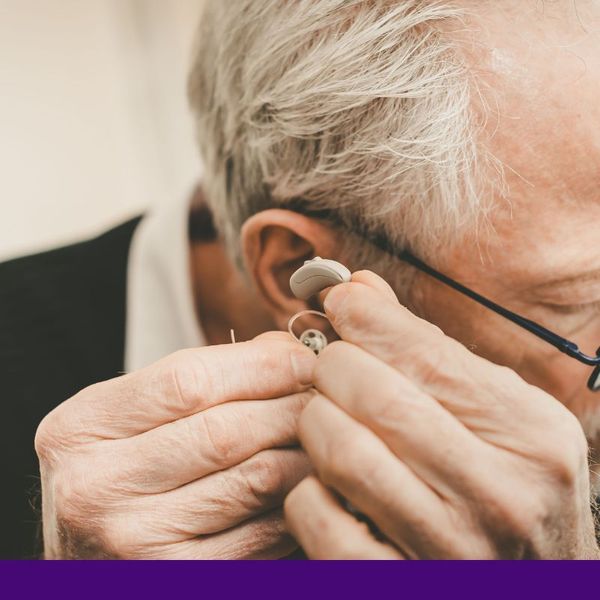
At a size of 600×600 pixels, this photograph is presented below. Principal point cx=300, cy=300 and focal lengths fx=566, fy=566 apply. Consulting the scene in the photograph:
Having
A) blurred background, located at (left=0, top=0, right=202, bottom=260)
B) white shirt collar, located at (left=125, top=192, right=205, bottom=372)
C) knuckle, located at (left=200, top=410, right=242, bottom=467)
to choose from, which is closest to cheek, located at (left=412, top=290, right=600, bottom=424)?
knuckle, located at (left=200, top=410, right=242, bottom=467)

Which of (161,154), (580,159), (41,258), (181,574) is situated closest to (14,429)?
(41,258)

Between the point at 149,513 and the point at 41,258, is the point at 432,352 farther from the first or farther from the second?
the point at 41,258

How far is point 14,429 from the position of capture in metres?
1.30

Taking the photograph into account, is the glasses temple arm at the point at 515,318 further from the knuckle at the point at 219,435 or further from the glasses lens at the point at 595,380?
the knuckle at the point at 219,435

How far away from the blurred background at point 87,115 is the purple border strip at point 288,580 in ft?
5.91

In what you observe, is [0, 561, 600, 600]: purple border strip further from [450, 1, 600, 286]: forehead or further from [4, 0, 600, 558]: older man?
[450, 1, 600, 286]: forehead

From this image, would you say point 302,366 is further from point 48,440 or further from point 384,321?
point 48,440

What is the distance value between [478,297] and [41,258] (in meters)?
1.18

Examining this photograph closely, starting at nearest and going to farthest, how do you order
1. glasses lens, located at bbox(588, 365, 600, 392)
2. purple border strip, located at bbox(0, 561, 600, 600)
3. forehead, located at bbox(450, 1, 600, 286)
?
purple border strip, located at bbox(0, 561, 600, 600), forehead, located at bbox(450, 1, 600, 286), glasses lens, located at bbox(588, 365, 600, 392)

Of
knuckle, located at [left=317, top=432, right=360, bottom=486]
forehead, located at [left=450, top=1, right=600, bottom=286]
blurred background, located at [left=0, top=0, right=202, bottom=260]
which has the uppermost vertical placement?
blurred background, located at [left=0, top=0, right=202, bottom=260]

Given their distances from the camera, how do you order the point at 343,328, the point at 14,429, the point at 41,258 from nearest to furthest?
the point at 343,328
the point at 14,429
the point at 41,258

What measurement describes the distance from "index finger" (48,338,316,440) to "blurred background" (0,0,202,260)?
1.61 m

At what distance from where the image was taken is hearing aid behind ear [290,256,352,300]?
2.47ft

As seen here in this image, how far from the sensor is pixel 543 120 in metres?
0.82
